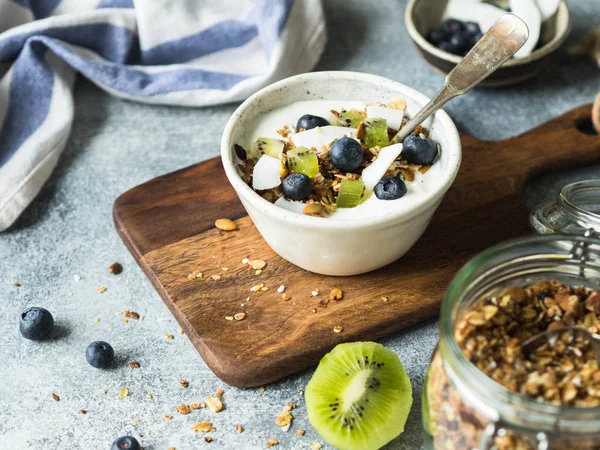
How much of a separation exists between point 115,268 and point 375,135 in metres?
0.62

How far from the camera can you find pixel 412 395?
56.6 inches

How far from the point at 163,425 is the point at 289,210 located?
1.48 feet

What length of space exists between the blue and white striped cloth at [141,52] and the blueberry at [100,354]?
617mm

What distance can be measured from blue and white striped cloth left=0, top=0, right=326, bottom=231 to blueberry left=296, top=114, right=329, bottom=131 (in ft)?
1.41

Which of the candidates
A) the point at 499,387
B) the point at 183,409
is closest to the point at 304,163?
the point at 183,409

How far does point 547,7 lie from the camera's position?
2.10m

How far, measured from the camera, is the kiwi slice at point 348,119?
1634 millimetres

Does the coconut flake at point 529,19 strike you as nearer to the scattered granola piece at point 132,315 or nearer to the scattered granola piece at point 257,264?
the scattered granola piece at point 257,264

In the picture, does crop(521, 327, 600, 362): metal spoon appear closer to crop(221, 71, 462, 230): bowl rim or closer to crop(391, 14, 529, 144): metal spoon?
crop(221, 71, 462, 230): bowl rim

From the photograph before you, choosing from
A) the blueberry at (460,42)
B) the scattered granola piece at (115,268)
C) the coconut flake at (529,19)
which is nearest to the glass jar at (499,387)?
the scattered granola piece at (115,268)

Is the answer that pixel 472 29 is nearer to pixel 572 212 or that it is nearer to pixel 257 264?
pixel 572 212

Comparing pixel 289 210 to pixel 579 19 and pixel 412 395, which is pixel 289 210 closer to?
pixel 412 395

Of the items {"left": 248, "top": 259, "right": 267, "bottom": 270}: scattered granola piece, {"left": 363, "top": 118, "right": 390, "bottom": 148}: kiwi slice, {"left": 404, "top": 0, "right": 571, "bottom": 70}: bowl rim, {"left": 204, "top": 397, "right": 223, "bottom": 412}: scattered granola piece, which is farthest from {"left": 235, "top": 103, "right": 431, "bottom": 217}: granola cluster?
{"left": 404, "top": 0, "right": 571, "bottom": 70}: bowl rim

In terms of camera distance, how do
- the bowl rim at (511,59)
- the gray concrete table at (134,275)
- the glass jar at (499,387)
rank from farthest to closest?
the bowl rim at (511,59), the gray concrete table at (134,275), the glass jar at (499,387)
